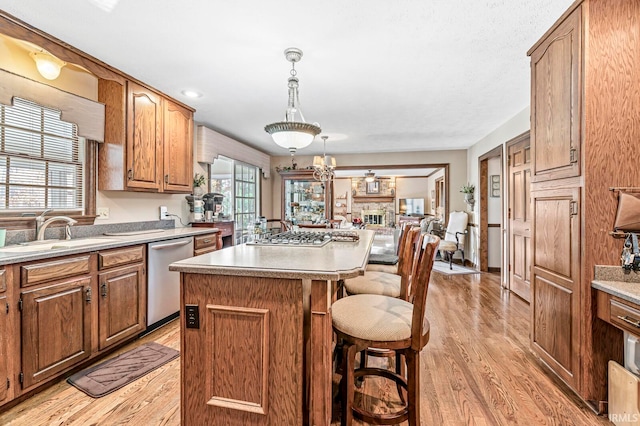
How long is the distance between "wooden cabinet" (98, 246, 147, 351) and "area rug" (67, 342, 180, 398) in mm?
152

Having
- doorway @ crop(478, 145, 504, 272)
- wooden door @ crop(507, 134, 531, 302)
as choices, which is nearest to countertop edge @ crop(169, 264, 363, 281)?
wooden door @ crop(507, 134, 531, 302)

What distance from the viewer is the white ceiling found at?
6.38 feet

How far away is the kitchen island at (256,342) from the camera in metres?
1.42

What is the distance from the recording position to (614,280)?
178 cm

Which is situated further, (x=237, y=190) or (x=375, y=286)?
(x=237, y=190)

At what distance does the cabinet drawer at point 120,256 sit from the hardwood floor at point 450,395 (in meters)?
0.73

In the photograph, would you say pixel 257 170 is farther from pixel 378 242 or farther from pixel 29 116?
pixel 29 116

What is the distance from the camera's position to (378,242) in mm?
3586

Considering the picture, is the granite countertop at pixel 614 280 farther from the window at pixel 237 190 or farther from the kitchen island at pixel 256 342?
the window at pixel 237 190

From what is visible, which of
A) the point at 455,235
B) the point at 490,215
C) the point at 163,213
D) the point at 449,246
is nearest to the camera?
the point at 163,213

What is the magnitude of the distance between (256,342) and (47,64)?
277 cm

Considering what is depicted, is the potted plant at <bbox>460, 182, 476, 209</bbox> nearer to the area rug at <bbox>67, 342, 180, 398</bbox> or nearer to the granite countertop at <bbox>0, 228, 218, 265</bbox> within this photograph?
the granite countertop at <bbox>0, 228, 218, 265</bbox>

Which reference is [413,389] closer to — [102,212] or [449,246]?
[102,212]

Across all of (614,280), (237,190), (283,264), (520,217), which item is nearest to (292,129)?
(283,264)
